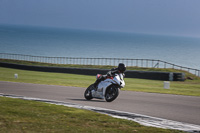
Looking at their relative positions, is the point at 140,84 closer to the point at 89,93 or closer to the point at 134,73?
the point at 134,73

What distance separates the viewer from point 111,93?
1253cm

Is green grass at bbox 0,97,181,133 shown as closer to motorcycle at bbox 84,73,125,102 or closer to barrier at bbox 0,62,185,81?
motorcycle at bbox 84,73,125,102

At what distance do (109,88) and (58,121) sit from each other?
14.6 ft

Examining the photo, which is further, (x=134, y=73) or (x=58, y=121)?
(x=134, y=73)

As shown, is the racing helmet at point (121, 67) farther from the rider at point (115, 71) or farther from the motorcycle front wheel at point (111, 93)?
the motorcycle front wheel at point (111, 93)

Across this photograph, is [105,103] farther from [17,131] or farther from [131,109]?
[17,131]

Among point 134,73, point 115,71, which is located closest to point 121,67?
point 115,71

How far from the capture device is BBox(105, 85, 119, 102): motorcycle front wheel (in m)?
12.3

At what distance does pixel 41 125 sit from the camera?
7.82 m

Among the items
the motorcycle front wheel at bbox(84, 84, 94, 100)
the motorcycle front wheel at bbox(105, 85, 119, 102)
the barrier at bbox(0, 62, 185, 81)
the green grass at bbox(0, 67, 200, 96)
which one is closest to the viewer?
the motorcycle front wheel at bbox(105, 85, 119, 102)

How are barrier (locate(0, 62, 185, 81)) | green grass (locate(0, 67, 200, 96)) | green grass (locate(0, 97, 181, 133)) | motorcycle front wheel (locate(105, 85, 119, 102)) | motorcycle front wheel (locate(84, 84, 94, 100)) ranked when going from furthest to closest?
barrier (locate(0, 62, 185, 81))
green grass (locate(0, 67, 200, 96))
motorcycle front wheel (locate(84, 84, 94, 100))
motorcycle front wheel (locate(105, 85, 119, 102))
green grass (locate(0, 97, 181, 133))

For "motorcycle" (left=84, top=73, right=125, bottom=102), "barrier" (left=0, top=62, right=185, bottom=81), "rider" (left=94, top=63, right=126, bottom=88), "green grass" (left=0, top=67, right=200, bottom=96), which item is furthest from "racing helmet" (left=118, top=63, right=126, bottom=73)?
"barrier" (left=0, top=62, right=185, bottom=81)

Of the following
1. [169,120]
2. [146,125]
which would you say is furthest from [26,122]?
[169,120]

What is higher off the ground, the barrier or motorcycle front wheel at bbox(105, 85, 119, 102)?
the barrier
